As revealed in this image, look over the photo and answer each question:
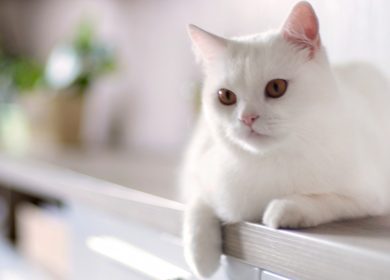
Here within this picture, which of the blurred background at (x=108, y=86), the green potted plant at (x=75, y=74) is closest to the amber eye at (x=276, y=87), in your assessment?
the blurred background at (x=108, y=86)

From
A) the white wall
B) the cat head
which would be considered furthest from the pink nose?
the white wall

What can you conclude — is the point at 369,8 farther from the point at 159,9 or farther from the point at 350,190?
the point at 159,9

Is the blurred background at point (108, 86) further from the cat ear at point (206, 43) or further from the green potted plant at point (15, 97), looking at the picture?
the cat ear at point (206, 43)

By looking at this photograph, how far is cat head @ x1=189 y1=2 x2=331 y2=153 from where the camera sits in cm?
62

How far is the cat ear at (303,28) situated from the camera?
602 millimetres

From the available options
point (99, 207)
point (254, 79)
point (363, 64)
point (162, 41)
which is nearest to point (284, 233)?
point (254, 79)

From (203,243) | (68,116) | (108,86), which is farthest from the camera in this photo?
(108,86)

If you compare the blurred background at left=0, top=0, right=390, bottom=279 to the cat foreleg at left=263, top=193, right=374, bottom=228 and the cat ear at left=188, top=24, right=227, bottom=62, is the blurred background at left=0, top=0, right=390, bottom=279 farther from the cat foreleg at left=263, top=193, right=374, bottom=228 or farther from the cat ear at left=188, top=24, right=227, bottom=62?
the cat foreleg at left=263, top=193, right=374, bottom=228

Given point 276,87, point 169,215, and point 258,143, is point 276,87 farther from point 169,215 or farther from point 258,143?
point 169,215

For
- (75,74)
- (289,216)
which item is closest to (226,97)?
(289,216)

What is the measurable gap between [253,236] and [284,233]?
0.18ft

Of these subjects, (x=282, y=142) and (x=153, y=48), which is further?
(x=153, y=48)

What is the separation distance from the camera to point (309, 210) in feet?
→ 1.97

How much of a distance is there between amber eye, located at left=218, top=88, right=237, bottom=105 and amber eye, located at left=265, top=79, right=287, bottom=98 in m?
0.04
